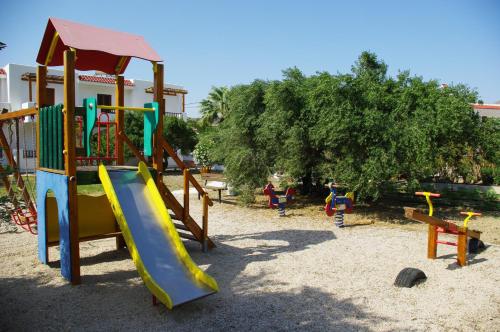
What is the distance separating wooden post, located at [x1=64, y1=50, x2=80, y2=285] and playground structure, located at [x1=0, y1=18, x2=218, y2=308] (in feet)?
0.04

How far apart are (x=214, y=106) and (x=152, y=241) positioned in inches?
1165

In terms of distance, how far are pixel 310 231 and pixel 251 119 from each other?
16.1 ft

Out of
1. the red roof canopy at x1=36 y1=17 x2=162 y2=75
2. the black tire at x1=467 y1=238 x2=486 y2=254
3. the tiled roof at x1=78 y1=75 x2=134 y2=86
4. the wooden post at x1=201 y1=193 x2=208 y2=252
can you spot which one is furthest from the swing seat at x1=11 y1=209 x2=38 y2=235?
the tiled roof at x1=78 y1=75 x2=134 y2=86

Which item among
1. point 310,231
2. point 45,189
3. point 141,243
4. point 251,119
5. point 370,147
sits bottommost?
point 310,231

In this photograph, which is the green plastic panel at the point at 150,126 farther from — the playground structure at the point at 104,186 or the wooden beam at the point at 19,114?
the wooden beam at the point at 19,114

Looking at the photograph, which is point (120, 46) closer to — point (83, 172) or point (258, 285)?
point (83, 172)

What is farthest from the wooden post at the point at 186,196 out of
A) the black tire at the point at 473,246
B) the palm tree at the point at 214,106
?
the palm tree at the point at 214,106

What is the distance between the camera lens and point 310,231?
9.89 meters

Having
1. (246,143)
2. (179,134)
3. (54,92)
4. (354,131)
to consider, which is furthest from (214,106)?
(354,131)

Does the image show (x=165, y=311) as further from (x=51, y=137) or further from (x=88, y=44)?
(x=88, y=44)

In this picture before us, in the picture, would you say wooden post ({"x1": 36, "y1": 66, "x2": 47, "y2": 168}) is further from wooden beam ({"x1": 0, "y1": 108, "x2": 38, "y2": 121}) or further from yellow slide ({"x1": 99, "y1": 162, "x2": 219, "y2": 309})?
yellow slide ({"x1": 99, "y1": 162, "x2": 219, "y2": 309})

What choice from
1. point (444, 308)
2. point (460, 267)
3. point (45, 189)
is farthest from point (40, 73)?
point (460, 267)

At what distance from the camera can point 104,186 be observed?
19.7 feet

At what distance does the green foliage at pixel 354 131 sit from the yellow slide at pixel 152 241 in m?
6.17
